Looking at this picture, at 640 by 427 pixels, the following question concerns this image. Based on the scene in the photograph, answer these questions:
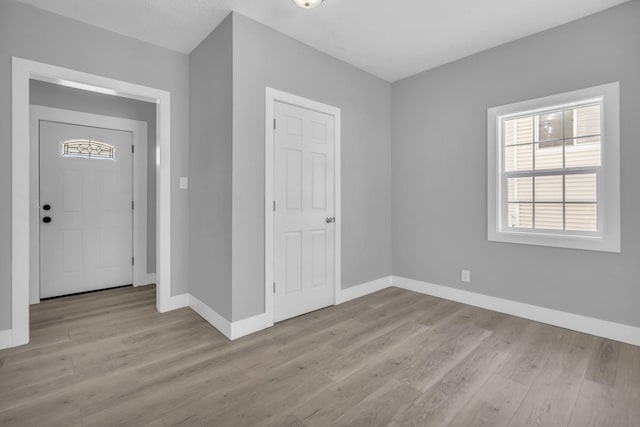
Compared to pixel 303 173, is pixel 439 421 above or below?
below

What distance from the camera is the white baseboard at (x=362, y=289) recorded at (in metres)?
3.56

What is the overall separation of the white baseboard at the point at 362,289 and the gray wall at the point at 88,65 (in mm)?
1751

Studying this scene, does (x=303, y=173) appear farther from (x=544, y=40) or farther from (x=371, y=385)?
(x=544, y=40)

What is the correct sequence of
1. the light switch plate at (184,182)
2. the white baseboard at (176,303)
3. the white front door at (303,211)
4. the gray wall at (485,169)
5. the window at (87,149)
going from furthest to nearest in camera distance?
the window at (87,149) < the light switch plate at (184,182) < the white baseboard at (176,303) < the white front door at (303,211) < the gray wall at (485,169)

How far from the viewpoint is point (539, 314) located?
9.73 ft

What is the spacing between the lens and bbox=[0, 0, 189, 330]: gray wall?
2.42 meters

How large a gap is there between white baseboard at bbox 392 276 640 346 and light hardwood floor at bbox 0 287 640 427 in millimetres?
98

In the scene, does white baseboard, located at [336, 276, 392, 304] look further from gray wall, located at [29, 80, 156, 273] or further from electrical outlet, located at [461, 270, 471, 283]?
gray wall, located at [29, 80, 156, 273]

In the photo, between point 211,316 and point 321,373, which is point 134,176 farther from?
point 321,373

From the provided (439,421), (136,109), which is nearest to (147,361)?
(439,421)

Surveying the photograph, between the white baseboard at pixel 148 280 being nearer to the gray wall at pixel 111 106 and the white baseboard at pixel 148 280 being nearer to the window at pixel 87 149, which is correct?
the gray wall at pixel 111 106

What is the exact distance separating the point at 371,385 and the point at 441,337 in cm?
99

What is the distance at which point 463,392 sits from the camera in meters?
1.90

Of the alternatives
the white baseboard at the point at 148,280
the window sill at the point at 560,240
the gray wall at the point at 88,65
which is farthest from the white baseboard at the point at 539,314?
the white baseboard at the point at 148,280
